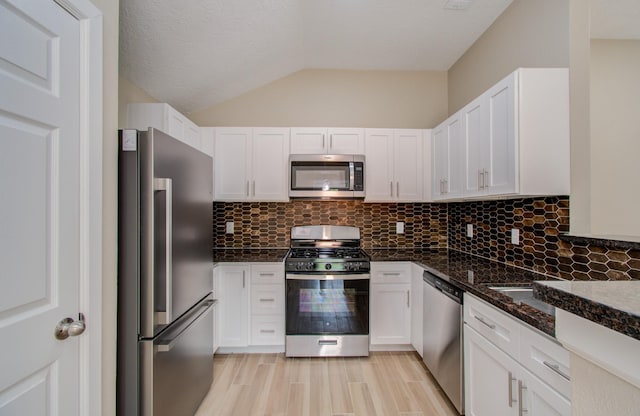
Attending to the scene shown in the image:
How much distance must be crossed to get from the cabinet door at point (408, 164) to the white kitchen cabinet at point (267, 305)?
57.8 inches

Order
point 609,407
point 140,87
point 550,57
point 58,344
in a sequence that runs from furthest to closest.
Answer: point 140,87
point 550,57
point 58,344
point 609,407

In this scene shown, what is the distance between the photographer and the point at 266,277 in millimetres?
2445

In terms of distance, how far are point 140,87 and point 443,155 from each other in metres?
2.66

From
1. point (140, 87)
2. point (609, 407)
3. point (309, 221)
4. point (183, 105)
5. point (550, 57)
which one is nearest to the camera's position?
point (609, 407)

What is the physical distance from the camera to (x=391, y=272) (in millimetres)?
2473

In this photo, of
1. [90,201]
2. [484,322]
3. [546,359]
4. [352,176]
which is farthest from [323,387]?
[90,201]

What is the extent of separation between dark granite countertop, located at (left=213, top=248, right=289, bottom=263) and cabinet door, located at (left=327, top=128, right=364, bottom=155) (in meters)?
1.19

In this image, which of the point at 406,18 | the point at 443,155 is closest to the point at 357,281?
the point at 443,155

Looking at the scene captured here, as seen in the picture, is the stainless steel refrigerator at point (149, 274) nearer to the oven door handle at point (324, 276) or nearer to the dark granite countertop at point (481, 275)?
the oven door handle at point (324, 276)

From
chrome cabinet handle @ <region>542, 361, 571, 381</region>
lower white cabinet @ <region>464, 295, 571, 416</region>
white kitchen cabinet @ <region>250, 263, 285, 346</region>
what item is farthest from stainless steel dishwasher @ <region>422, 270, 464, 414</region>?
white kitchen cabinet @ <region>250, 263, 285, 346</region>

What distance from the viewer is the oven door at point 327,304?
236cm

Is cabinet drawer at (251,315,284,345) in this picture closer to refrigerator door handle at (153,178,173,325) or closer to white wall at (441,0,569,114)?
refrigerator door handle at (153,178,173,325)

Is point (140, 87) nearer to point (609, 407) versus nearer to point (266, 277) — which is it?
point (266, 277)

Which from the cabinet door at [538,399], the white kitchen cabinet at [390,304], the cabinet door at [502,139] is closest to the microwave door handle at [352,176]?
the white kitchen cabinet at [390,304]
